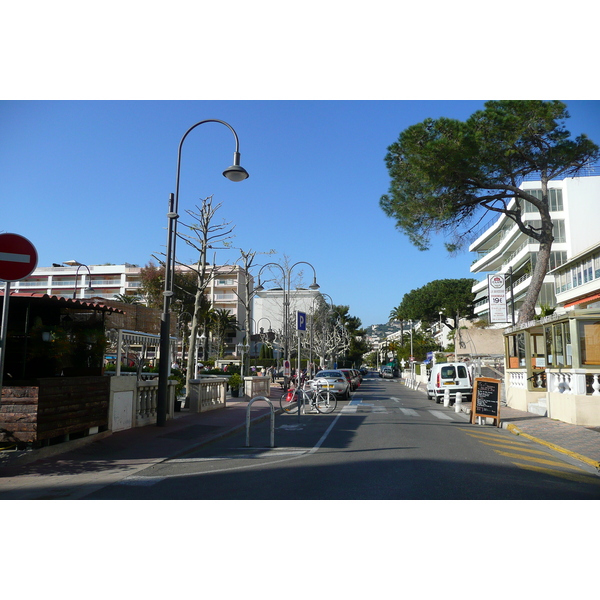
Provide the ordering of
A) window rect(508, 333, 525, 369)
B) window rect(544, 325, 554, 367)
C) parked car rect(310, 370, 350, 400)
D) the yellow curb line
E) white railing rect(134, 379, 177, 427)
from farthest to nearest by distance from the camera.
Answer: parked car rect(310, 370, 350, 400) → window rect(508, 333, 525, 369) → window rect(544, 325, 554, 367) → white railing rect(134, 379, 177, 427) → the yellow curb line

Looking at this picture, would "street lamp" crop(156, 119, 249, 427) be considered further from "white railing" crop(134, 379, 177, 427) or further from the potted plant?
the potted plant

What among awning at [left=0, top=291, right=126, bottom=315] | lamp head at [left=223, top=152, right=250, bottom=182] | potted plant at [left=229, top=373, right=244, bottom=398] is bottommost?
potted plant at [left=229, top=373, right=244, bottom=398]

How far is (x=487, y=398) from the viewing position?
14.9 metres

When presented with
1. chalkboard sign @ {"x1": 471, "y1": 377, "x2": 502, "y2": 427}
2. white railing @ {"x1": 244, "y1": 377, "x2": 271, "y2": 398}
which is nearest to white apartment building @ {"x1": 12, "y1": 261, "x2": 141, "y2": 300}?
white railing @ {"x1": 244, "y1": 377, "x2": 271, "y2": 398}

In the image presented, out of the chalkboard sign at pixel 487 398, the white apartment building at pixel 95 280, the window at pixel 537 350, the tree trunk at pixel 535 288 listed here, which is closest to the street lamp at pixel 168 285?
the chalkboard sign at pixel 487 398

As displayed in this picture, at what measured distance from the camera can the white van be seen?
83.0 ft

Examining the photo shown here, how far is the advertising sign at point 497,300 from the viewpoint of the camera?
31.8m

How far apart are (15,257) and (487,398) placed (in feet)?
42.1

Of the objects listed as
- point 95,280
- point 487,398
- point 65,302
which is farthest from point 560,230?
point 95,280

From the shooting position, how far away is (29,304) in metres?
9.01

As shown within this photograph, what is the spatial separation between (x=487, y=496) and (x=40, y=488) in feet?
18.7

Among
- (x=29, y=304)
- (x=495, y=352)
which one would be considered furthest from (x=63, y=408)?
(x=495, y=352)

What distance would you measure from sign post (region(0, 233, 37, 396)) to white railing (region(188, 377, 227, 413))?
11791mm

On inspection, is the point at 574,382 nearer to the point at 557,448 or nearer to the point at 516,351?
the point at 557,448
